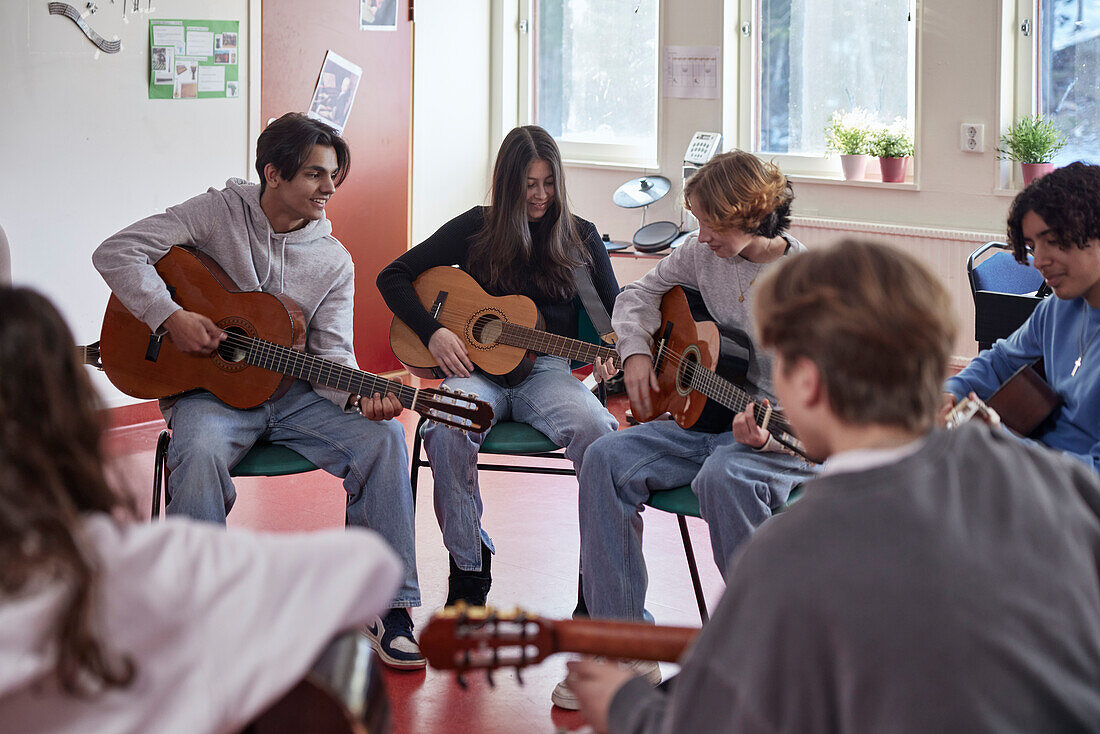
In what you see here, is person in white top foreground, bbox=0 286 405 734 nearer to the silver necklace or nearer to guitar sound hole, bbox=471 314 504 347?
the silver necklace

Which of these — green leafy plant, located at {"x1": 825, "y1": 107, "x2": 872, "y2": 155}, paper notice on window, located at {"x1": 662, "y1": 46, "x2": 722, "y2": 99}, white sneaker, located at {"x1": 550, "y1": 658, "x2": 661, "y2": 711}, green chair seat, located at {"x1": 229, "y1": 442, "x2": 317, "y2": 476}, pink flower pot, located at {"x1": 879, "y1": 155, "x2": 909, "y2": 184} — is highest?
paper notice on window, located at {"x1": 662, "y1": 46, "x2": 722, "y2": 99}

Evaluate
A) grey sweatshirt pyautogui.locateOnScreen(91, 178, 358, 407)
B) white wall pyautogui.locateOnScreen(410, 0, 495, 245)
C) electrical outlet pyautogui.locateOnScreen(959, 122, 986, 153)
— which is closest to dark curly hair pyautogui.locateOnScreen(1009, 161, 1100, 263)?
grey sweatshirt pyautogui.locateOnScreen(91, 178, 358, 407)

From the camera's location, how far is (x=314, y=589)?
1.02 meters

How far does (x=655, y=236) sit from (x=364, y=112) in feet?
4.98

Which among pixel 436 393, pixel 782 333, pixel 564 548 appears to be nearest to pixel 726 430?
pixel 436 393

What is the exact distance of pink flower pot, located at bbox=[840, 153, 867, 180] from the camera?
17.8 ft

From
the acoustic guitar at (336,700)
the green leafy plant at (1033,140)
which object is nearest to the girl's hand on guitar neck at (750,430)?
the acoustic guitar at (336,700)

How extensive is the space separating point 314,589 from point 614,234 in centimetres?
543

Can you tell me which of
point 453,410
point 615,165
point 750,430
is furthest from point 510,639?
point 615,165

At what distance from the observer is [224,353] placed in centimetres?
274

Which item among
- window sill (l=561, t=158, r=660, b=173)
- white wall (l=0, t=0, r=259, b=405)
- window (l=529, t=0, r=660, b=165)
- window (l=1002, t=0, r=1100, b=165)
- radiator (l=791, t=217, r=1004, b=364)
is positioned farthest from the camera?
window (l=529, t=0, r=660, b=165)

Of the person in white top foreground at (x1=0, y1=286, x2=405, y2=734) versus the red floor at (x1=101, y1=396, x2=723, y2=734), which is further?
the red floor at (x1=101, y1=396, x2=723, y2=734)

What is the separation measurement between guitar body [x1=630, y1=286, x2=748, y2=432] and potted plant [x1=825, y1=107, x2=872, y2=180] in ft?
9.84

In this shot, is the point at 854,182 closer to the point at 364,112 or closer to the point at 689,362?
the point at 364,112
